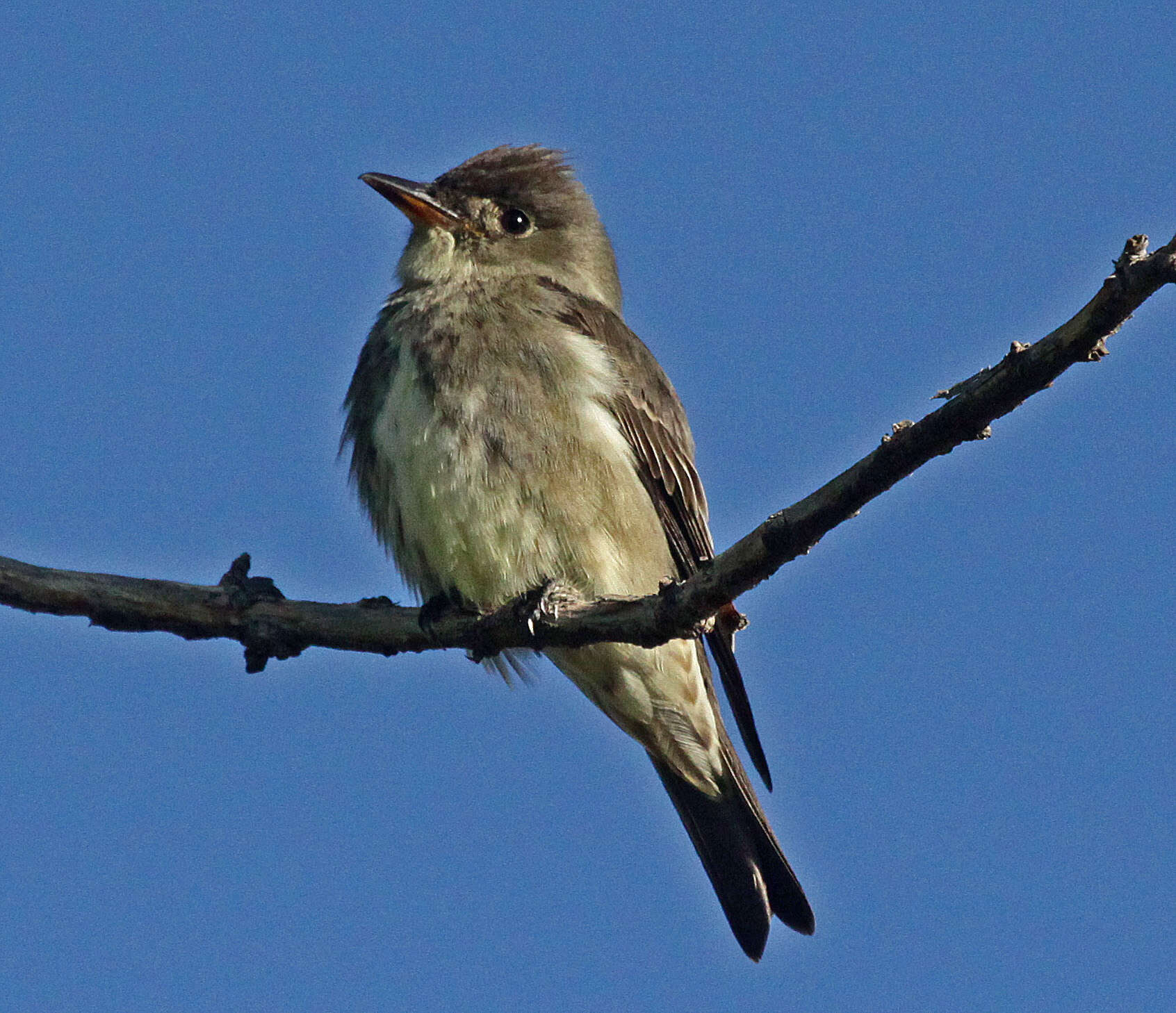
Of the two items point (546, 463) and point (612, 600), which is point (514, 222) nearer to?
point (546, 463)

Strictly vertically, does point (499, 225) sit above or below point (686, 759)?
above

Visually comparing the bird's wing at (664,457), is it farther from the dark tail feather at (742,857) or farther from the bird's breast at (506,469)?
the dark tail feather at (742,857)

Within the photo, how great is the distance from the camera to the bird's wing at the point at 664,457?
8398 millimetres

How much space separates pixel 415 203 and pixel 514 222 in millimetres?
660

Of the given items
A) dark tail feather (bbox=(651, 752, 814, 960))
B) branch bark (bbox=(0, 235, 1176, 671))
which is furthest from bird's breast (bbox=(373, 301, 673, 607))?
dark tail feather (bbox=(651, 752, 814, 960))

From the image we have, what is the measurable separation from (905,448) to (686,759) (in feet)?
12.7

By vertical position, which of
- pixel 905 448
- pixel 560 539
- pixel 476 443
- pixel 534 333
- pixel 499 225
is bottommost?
pixel 905 448

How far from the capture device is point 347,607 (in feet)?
24.9

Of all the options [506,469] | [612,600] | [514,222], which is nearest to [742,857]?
[612,600]

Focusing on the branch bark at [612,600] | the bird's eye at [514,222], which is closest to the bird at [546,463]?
the bird's eye at [514,222]

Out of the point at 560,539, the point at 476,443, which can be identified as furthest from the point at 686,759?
the point at 476,443

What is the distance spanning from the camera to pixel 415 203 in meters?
9.27

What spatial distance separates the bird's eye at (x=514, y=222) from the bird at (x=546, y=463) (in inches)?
0.4

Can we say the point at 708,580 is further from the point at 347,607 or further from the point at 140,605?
the point at 140,605
